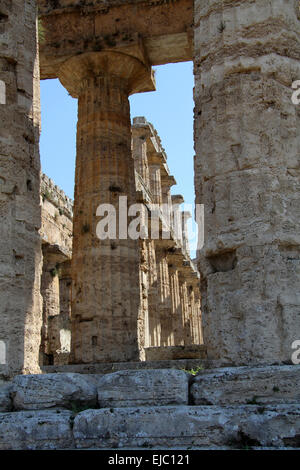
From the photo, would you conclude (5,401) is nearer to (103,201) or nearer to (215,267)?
(215,267)

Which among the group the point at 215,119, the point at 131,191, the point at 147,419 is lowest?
the point at 147,419

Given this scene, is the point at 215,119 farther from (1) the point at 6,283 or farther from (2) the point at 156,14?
(2) the point at 156,14

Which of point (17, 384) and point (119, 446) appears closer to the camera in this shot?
point (119, 446)

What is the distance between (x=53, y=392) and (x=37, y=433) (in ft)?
1.62

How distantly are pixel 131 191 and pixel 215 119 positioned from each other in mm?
7153

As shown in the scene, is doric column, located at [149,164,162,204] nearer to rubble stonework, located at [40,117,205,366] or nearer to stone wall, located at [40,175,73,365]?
rubble stonework, located at [40,117,205,366]

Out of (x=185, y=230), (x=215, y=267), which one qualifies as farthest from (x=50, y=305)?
(x=185, y=230)

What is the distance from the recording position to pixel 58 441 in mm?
5012

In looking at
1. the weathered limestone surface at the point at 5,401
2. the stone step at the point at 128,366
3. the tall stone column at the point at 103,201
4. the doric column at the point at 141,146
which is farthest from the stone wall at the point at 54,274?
the weathered limestone surface at the point at 5,401

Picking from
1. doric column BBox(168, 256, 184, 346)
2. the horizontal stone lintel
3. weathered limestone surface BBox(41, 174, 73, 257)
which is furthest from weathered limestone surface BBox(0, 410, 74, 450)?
doric column BBox(168, 256, 184, 346)

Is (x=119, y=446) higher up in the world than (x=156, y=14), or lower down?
lower down

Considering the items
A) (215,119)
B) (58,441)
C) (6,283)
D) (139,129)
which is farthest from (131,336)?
(139,129)

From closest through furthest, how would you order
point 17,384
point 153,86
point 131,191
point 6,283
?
point 17,384 → point 6,283 → point 131,191 → point 153,86

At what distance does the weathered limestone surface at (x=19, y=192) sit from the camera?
7262 millimetres
